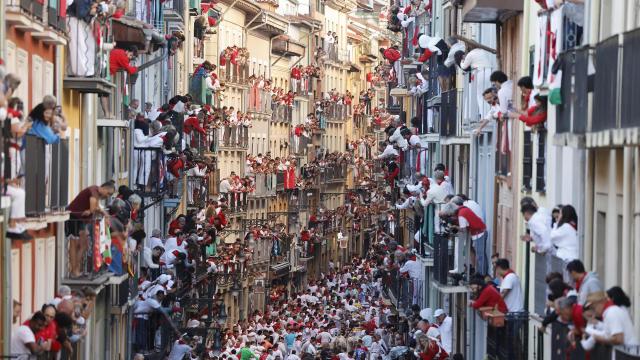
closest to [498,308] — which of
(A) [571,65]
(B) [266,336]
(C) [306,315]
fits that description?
(A) [571,65]

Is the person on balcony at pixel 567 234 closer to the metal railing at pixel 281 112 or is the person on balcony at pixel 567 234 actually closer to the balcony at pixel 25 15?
the balcony at pixel 25 15

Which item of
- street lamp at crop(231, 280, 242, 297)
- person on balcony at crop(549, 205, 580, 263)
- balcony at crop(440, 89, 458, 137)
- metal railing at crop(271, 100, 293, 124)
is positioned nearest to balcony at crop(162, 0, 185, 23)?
balcony at crop(440, 89, 458, 137)

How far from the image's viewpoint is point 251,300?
99625mm

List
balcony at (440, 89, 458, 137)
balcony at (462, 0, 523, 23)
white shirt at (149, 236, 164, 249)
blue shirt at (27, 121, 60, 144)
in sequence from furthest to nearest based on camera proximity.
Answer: white shirt at (149, 236, 164, 249) < balcony at (440, 89, 458, 137) < balcony at (462, 0, 523, 23) < blue shirt at (27, 121, 60, 144)

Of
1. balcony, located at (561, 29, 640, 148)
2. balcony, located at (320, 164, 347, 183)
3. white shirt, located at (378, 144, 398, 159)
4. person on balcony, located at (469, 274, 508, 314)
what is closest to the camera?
balcony, located at (561, 29, 640, 148)

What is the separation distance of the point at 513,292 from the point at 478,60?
793cm

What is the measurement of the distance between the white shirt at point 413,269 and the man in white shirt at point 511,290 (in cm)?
2394

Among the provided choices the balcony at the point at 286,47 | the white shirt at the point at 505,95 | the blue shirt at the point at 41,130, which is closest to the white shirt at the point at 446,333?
the white shirt at the point at 505,95

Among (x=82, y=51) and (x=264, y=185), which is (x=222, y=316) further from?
(x=82, y=51)

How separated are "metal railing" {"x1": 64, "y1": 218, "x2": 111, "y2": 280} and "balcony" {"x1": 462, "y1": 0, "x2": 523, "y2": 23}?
306 inches

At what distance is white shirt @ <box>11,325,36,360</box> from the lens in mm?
29484

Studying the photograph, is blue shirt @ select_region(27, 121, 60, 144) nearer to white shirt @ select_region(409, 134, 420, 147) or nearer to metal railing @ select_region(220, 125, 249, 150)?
white shirt @ select_region(409, 134, 420, 147)

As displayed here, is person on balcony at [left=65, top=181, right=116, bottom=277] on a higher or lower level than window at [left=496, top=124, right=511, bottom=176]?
lower

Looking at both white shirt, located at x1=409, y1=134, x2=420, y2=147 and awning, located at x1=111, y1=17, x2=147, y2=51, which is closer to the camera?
awning, located at x1=111, y1=17, x2=147, y2=51
